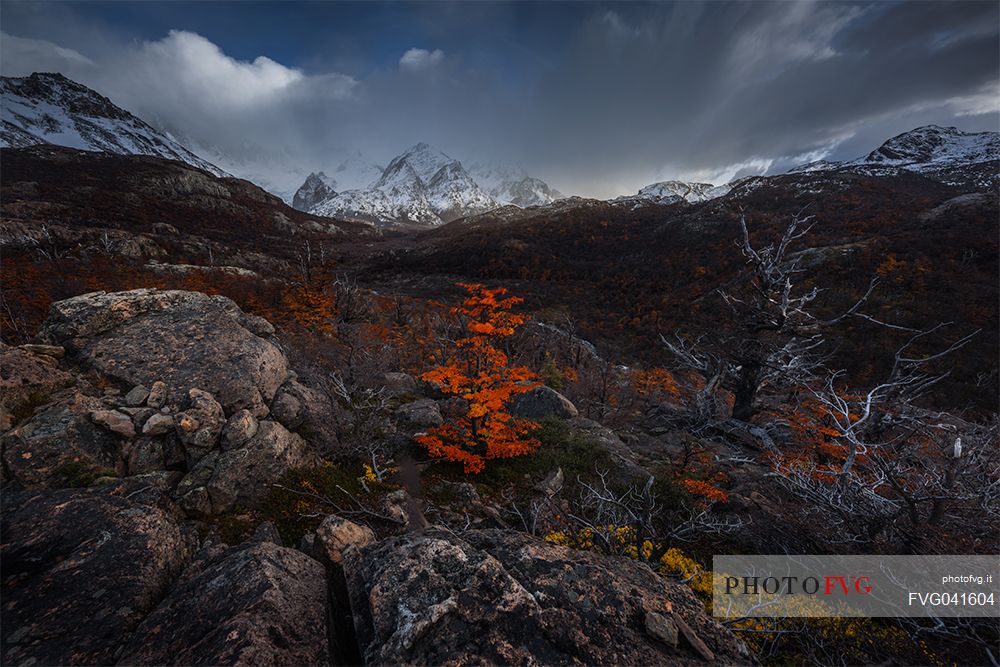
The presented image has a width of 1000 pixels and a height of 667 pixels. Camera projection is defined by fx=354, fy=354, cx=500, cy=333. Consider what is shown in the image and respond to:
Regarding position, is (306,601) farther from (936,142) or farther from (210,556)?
(936,142)

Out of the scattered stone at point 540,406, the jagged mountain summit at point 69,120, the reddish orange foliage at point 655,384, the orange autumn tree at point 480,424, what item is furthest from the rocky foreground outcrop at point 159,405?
the jagged mountain summit at point 69,120

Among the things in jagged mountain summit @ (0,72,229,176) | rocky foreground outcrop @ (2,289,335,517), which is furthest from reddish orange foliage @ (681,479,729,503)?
jagged mountain summit @ (0,72,229,176)

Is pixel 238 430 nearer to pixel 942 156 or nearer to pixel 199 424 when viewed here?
pixel 199 424

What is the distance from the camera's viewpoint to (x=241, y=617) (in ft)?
8.90

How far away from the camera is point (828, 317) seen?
27.6 metres

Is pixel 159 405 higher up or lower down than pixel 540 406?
higher up

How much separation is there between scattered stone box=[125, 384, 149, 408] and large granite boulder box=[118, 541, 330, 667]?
3770mm

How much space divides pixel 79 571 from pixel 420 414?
7.43 meters

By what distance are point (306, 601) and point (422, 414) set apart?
7.31 metres

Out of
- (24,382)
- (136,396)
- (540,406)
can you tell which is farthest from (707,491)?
(24,382)

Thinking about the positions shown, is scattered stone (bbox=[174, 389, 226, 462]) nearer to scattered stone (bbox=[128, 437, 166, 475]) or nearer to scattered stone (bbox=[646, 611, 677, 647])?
scattered stone (bbox=[128, 437, 166, 475])

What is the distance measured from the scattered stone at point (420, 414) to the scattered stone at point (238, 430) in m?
4.39

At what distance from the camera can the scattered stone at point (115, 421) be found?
5.17 meters

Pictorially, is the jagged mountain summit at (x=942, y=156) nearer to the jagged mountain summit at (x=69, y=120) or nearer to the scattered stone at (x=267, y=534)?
the scattered stone at (x=267, y=534)
